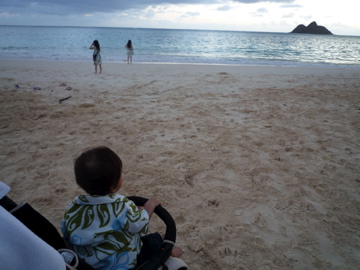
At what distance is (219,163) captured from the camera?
3367mm

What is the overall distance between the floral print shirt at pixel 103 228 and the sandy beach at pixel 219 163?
878 mm

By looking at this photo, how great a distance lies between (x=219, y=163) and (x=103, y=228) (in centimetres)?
233

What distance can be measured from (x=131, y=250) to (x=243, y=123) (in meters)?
3.84

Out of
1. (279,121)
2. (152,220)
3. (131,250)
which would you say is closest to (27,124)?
(152,220)

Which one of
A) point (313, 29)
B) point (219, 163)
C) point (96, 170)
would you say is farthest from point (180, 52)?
point (313, 29)

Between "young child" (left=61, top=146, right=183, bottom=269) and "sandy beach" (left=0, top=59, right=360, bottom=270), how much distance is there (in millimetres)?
889

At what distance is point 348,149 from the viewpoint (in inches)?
150

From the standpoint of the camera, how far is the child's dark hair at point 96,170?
124cm

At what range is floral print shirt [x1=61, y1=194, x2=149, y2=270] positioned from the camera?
4.13ft

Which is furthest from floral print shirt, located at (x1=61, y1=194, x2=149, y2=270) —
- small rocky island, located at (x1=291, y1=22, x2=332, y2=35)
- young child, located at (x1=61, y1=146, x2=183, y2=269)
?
small rocky island, located at (x1=291, y1=22, x2=332, y2=35)

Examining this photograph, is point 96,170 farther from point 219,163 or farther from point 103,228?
point 219,163

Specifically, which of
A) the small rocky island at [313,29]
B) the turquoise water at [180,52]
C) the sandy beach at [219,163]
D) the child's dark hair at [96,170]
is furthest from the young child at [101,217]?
the small rocky island at [313,29]

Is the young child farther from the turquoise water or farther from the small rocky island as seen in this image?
the small rocky island

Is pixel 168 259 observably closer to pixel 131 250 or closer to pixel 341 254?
pixel 131 250
